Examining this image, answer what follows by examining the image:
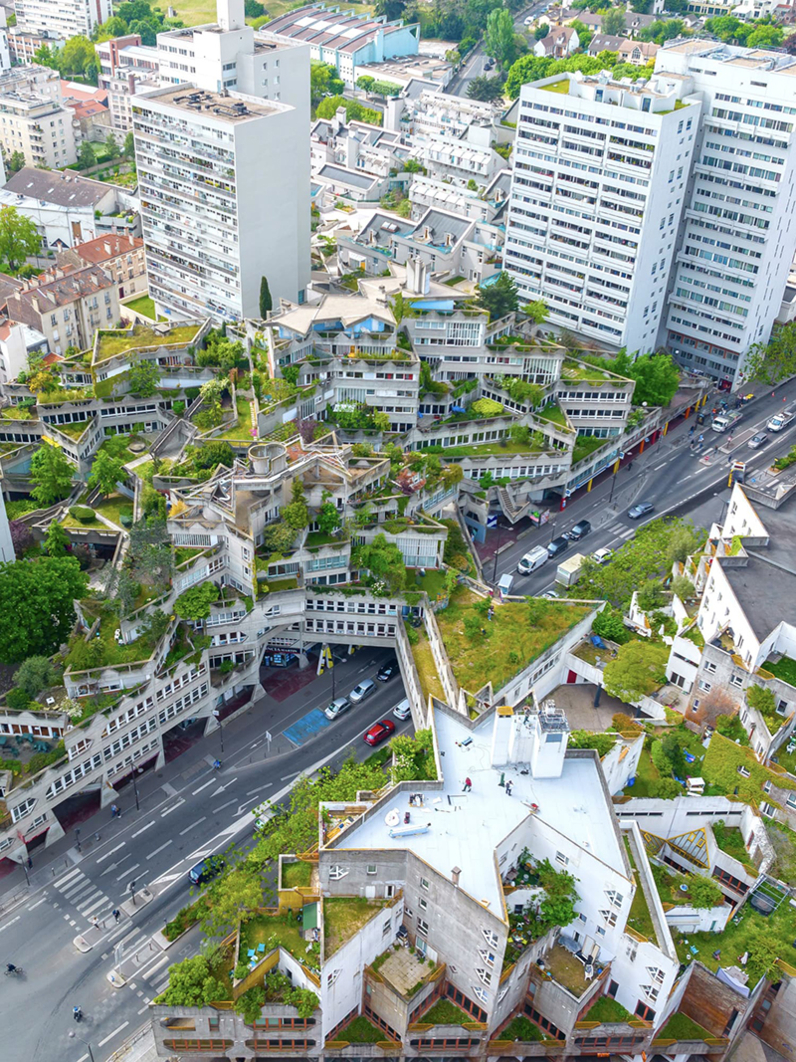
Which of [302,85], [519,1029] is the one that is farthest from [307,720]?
[302,85]

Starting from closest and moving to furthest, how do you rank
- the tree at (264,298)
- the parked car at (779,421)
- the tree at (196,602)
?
1. the tree at (196,602)
2. the tree at (264,298)
3. the parked car at (779,421)

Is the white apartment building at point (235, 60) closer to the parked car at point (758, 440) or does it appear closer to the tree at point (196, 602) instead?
the parked car at point (758, 440)

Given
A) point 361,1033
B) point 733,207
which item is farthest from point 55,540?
point 733,207

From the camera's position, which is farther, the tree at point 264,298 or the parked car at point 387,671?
the tree at point 264,298

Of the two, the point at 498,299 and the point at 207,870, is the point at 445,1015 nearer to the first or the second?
the point at 207,870

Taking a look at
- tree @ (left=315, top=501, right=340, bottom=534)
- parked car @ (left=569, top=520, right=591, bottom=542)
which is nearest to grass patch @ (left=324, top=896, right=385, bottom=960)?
tree @ (left=315, top=501, right=340, bottom=534)

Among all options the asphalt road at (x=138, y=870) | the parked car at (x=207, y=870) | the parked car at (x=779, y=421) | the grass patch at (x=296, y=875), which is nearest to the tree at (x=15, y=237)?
A: the asphalt road at (x=138, y=870)

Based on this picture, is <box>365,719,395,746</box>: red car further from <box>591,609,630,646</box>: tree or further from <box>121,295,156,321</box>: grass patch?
<box>121,295,156,321</box>: grass patch
